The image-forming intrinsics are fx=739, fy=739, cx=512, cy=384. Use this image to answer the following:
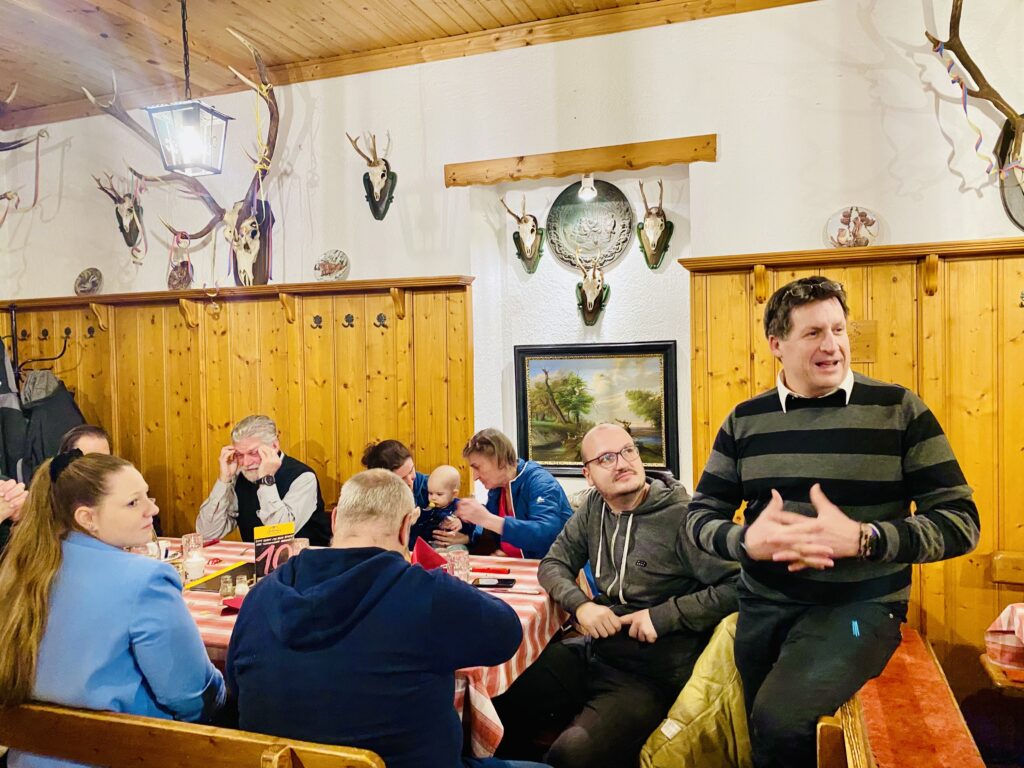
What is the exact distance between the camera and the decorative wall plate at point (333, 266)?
4.54 m

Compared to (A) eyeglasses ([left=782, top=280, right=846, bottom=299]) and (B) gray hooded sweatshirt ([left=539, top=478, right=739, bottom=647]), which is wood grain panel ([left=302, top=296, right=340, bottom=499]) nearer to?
(B) gray hooded sweatshirt ([left=539, top=478, right=739, bottom=647])

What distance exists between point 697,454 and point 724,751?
1.76 m

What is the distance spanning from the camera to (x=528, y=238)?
4.48 metres

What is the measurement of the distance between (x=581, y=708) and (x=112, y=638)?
1503mm

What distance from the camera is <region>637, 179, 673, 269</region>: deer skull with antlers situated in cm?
417

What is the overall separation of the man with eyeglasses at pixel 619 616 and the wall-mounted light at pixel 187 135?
212 centimetres

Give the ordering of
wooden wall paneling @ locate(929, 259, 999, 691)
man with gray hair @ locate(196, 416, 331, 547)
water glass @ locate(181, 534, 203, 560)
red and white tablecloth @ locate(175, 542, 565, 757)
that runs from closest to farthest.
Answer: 1. red and white tablecloth @ locate(175, 542, 565, 757)
2. water glass @ locate(181, 534, 203, 560)
3. wooden wall paneling @ locate(929, 259, 999, 691)
4. man with gray hair @ locate(196, 416, 331, 547)

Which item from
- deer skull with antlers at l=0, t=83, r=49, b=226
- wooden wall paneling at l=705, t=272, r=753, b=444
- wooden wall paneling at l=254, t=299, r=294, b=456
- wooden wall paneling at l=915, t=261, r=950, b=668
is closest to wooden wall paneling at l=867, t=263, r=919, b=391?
wooden wall paneling at l=915, t=261, r=950, b=668

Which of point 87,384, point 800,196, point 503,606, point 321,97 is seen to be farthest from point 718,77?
point 87,384

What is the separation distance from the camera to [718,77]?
3.75m

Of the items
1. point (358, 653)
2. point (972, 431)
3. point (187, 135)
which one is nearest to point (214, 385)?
point (187, 135)

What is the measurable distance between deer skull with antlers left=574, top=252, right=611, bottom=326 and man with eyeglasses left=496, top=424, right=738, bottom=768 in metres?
1.85

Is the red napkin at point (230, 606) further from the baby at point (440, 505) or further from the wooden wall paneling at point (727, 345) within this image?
the wooden wall paneling at point (727, 345)

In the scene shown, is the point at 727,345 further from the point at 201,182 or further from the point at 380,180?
the point at 201,182
